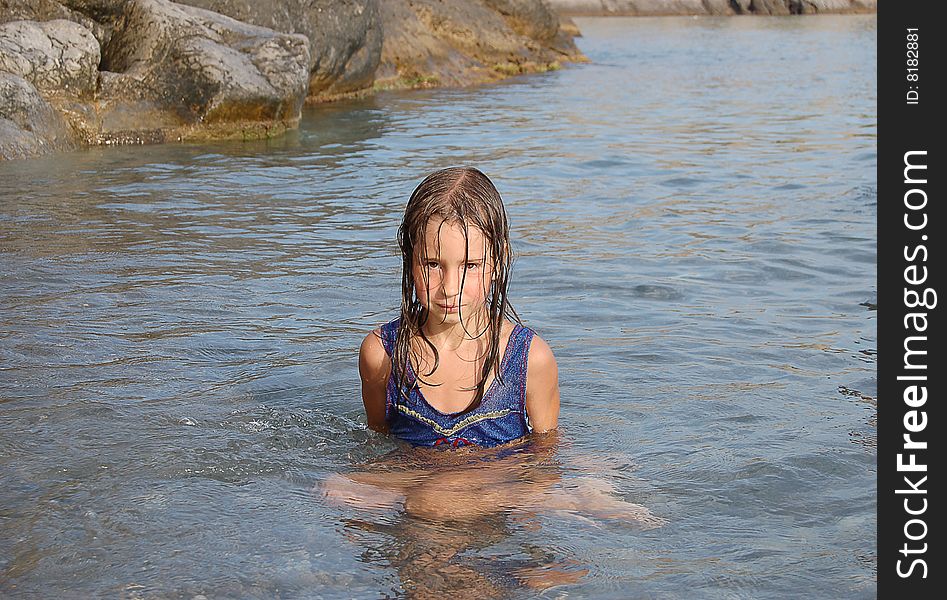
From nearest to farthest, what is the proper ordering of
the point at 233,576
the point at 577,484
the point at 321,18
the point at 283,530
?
the point at 233,576 < the point at 283,530 < the point at 577,484 < the point at 321,18

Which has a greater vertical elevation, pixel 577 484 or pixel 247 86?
pixel 247 86

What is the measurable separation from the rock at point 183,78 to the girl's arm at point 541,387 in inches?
365

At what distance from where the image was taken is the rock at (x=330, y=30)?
51.0 ft

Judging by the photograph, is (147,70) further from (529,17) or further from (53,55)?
(529,17)

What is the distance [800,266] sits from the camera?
727 cm

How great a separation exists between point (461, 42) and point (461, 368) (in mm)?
19066

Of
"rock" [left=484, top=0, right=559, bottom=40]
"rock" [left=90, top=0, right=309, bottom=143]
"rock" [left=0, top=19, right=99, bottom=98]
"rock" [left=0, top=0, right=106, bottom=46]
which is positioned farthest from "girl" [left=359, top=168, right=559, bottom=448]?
"rock" [left=484, top=0, right=559, bottom=40]

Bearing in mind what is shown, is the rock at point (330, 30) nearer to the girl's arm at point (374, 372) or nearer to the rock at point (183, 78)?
the rock at point (183, 78)

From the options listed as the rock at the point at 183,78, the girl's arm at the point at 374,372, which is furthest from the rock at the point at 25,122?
the girl's arm at the point at 374,372

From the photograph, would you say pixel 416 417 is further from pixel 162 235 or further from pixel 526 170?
pixel 526 170

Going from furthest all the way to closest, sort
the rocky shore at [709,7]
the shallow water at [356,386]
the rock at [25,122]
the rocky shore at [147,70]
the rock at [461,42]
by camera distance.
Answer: the rocky shore at [709,7]
the rock at [461,42]
the rocky shore at [147,70]
the rock at [25,122]
the shallow water at [356,386]

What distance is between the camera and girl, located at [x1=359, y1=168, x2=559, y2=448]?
3.88 metres
